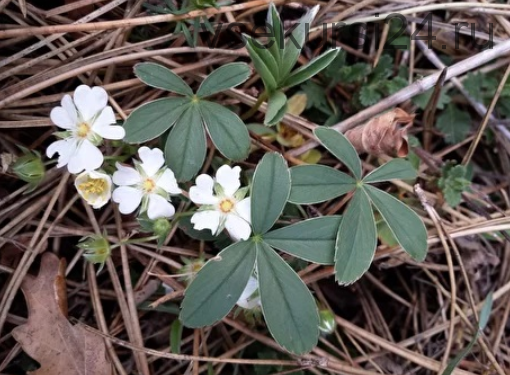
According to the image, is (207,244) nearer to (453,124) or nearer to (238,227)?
(238,227)

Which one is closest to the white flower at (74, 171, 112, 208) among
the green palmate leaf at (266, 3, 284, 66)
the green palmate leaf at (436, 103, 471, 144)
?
the green palmate leaf at (266, 3, 284, 66)

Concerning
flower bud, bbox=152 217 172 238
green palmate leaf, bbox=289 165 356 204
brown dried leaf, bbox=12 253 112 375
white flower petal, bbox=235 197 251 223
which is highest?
green palmate leaf, bbox=289 165 356 204

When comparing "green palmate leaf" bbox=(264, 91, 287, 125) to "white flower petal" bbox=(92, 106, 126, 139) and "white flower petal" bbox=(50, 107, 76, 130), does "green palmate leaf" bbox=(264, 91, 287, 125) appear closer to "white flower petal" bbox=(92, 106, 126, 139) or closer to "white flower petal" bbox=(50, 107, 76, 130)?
"white flower petal" bbox=(92, 106, 126, 139)

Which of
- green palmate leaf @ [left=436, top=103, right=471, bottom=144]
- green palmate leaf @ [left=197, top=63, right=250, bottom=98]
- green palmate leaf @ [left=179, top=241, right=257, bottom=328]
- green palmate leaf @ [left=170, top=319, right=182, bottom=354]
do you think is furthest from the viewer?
green palmate leaf @ [left=436, top=103, right=471, bottom=144]

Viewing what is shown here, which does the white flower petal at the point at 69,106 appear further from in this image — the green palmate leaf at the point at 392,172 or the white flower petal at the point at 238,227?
the green palmate leaf at the point at 392,172

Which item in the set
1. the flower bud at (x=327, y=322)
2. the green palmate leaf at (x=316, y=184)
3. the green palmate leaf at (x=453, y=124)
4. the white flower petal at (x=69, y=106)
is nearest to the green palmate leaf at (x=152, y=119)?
the white flower petal at (x=69, y=106)

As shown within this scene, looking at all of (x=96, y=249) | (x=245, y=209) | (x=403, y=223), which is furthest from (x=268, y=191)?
(x=96, y=249)
